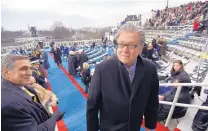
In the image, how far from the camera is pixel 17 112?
94 cm

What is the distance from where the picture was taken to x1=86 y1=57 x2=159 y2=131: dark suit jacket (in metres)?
1.20

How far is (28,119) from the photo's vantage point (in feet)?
3.26

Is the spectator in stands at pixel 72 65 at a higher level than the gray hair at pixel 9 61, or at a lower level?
lower

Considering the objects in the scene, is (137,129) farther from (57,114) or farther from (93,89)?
(57,114)

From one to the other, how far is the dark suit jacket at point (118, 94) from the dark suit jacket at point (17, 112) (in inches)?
15.6

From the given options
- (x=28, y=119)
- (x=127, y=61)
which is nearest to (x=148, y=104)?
(x=127, y=61)

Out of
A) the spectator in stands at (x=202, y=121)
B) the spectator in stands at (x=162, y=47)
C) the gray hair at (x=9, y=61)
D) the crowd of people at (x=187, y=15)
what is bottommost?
the spectator in stands at (x=202, y=121)

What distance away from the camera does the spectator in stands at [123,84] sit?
1186 millimetres

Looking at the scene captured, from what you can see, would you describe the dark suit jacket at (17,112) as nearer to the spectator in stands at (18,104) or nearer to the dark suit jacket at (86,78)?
the spectator in stands at (18,104)

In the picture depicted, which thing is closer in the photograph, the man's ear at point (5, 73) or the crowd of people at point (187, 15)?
the man's ear at point (5, 73)

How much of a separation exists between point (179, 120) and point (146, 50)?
5.21 m

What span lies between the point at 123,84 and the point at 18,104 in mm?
728

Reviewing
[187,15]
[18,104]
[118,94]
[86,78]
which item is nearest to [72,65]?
[86,78]

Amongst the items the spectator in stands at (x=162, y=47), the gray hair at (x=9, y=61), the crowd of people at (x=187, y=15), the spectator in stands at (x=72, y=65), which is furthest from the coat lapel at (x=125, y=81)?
the crowd of people at (x=187, y=15)
